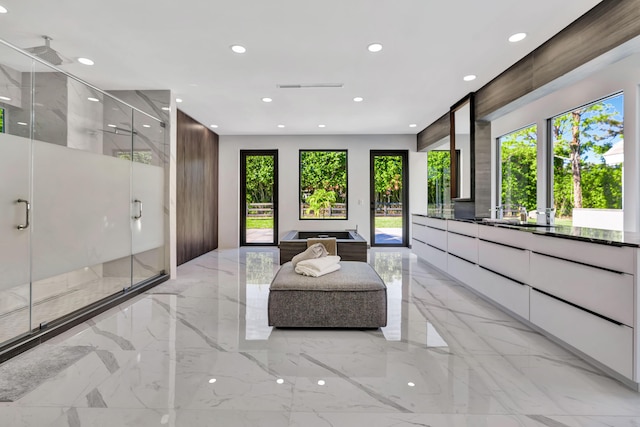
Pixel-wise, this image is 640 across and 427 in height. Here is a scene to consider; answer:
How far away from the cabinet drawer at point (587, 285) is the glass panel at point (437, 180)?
3.65 m

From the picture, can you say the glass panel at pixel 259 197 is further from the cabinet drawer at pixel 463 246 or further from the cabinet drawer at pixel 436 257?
the cabinet drawer at pixel 463 246

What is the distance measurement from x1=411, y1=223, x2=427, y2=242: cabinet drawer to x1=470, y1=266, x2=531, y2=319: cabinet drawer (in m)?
1.84

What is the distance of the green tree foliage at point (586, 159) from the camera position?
3.76m

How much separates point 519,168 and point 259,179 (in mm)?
5164

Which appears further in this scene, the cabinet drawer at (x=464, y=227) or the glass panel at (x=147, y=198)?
the glass panel at (x=147, y=198)

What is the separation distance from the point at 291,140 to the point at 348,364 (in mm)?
6032

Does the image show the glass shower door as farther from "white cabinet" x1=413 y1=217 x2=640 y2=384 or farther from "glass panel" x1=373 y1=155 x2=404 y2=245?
"glass panel" x1=373 y1=155 x2=404 y2=245

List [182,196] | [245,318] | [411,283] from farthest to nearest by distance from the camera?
1. [182,196]
2. [411,283]
3. [245,318]

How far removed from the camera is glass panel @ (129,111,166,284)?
13.0 feet

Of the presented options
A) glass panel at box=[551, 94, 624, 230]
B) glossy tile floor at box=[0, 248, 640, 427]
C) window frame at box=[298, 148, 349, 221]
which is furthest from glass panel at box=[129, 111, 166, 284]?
glass panel at box=[551, 94, 624, 230]

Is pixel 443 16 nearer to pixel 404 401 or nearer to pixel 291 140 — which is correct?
pixel 404 401

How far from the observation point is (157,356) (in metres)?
2.26

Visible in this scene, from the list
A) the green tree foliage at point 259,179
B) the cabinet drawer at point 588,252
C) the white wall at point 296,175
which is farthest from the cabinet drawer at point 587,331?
the green tree foliage at point 259,179

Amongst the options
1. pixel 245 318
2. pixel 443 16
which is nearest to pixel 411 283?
pixel 245 318
